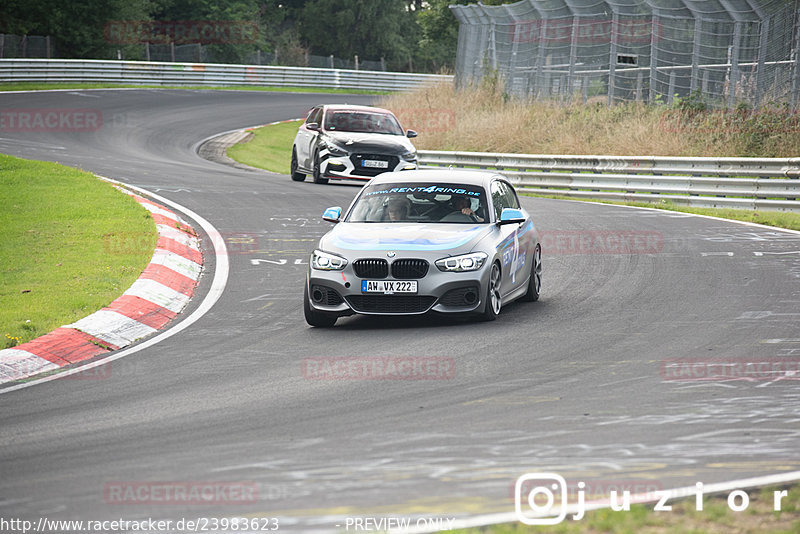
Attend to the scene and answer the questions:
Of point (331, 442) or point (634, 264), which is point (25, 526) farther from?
point (634, 264)

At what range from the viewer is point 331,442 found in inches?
246

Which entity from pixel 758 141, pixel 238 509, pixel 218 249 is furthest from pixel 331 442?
pixel 758 141

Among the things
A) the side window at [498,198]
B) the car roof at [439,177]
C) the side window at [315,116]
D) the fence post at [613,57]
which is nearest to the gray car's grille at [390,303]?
the side window at [498,198]

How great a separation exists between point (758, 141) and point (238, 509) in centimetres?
2214

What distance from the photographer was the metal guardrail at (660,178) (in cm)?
2091

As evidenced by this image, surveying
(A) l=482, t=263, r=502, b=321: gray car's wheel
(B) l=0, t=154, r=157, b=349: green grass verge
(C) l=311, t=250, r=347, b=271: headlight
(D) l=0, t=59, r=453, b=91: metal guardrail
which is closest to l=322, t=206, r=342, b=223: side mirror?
(C) l=311, t=250, r=347, b=271: headlight

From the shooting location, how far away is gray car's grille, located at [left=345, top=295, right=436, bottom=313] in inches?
401

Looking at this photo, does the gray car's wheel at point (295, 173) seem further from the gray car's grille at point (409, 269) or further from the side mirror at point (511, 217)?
the gray car's grille at point (409, 269)

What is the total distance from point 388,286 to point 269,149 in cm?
2597

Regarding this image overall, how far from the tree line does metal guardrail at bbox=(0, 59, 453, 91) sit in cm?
458

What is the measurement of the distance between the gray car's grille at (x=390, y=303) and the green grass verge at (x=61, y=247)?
2652mm

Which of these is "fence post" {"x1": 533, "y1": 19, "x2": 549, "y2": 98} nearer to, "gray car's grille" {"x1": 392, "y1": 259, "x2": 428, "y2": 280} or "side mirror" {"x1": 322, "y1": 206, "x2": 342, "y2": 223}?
"side mirror" {"x1": 322, "y1": 206, "x2": 342, "y2": 223}

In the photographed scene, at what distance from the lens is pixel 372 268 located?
404 inches

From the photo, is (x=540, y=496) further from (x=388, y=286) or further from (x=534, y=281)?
(x=534, y=281)
